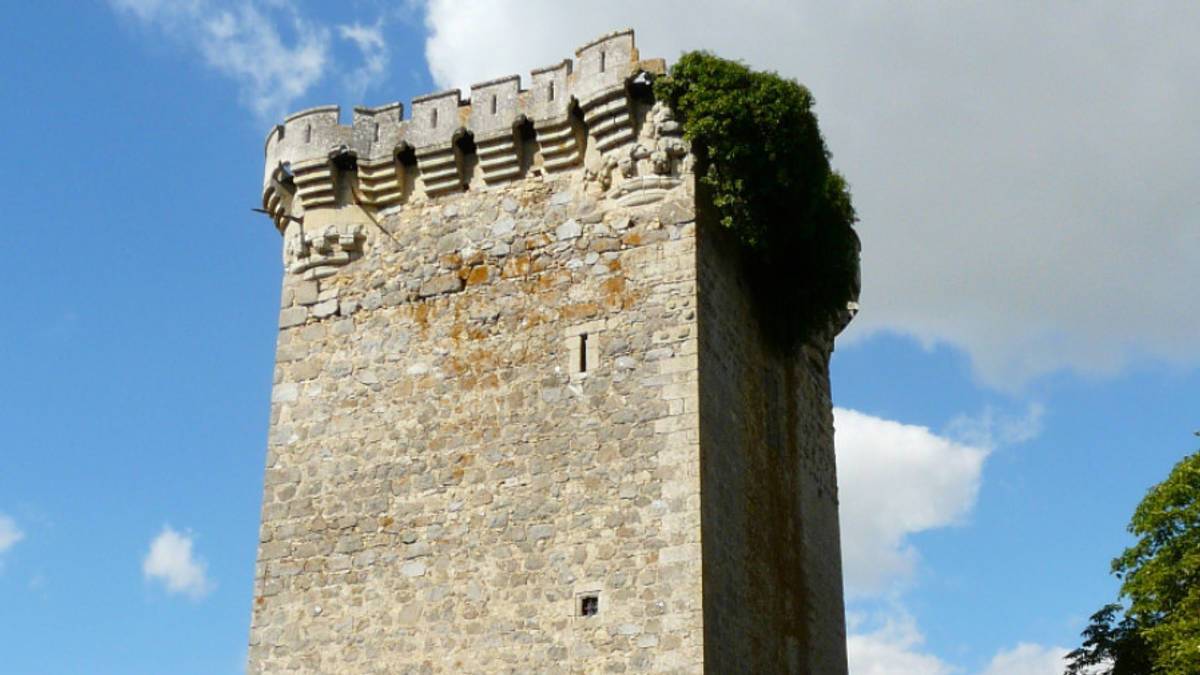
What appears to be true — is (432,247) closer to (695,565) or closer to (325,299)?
(325,299)

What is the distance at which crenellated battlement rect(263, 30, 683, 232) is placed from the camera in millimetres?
13781

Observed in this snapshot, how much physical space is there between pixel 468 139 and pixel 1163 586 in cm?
868

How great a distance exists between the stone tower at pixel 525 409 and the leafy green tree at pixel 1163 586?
144 inches

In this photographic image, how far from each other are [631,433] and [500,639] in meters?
2.06

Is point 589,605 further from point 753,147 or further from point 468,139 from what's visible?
point 468,139

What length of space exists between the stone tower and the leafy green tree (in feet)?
12.0

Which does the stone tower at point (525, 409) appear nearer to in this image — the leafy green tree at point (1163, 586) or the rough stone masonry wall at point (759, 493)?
the rough stone masonry wall at point (759, 493)

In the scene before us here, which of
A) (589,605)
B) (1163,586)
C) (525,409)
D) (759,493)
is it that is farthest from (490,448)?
(1163,586)

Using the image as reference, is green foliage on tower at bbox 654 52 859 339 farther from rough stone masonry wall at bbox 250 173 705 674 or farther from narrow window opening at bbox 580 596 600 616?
narrow window opening at bbox 580 596 600 616

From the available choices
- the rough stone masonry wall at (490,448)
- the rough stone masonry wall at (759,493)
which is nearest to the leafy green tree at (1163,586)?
the rough stone masonry wall at (759,493)

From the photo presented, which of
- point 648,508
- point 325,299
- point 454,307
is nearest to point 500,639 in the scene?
point 648,508

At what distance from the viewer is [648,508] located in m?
12.3

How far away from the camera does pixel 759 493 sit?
13891mm

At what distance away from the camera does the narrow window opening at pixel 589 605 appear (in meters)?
12.2
